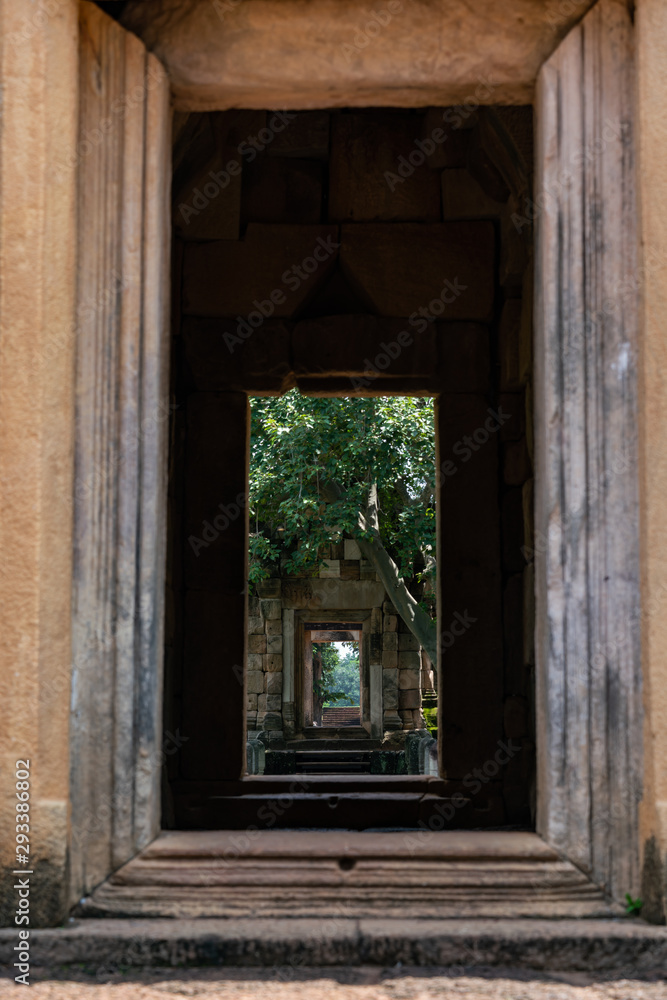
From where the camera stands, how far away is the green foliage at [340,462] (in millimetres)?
12250

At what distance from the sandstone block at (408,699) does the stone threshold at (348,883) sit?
13.6m

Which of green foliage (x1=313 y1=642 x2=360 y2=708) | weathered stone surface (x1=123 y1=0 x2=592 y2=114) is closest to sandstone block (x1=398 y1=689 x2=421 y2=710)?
green foliage (x1=313 y1=642 x2=360 y2=708)

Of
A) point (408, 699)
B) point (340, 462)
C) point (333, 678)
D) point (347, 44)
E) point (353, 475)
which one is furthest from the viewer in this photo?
point (333, 678)

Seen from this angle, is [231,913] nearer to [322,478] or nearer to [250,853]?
[250,853]

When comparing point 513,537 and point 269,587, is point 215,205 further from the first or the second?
point 269,587

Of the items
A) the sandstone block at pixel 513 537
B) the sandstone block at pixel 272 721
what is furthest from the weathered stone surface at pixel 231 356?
the sandstone block at pixel 272 721

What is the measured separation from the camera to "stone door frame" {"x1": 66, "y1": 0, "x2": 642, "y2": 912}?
114 inches

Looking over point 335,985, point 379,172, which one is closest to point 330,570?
point 379,172

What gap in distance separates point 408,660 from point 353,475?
5074 mm

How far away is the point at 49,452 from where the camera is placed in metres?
2.80

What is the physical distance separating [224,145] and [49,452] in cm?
357

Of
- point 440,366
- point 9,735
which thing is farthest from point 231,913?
point 440,366

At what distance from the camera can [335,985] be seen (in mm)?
2471

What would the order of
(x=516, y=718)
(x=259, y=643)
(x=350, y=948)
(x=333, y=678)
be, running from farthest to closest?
(x=333, y=678)
(x=259, y=643)
(x=516, y=718)
(x=350, y=948)
